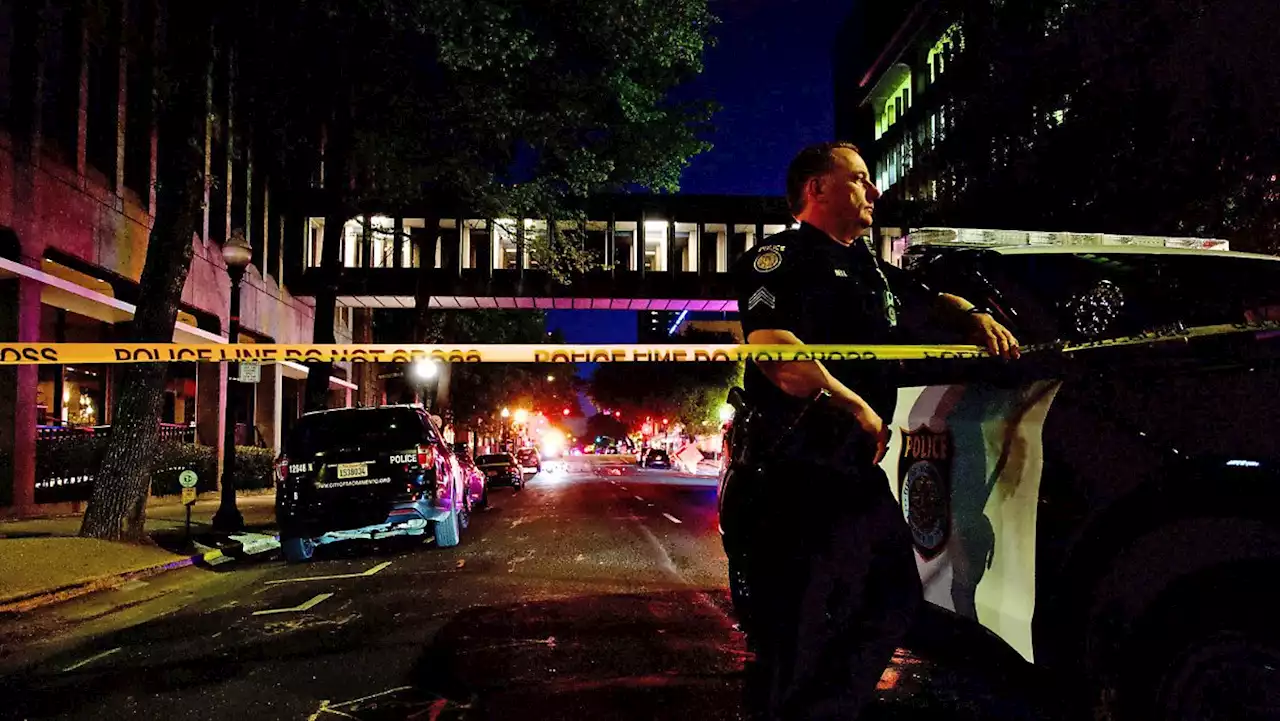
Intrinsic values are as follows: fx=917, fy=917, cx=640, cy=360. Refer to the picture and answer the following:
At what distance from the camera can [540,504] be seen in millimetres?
20453

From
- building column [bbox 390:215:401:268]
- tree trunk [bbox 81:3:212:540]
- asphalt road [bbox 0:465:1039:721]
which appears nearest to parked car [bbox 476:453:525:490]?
building column [bbox 390:215:401:268]

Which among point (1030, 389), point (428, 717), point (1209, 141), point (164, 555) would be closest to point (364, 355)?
point (428, 717)

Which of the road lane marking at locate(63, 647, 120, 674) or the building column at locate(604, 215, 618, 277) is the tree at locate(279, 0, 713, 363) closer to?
the road lane marking at locate(63, 647, 120, 674)

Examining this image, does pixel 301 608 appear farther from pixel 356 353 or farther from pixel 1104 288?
pixel 1104 288

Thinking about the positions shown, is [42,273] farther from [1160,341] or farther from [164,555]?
[1160,341]

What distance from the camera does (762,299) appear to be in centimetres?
241

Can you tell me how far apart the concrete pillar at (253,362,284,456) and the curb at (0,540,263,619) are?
743 inches

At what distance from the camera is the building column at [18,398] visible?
14.1 m

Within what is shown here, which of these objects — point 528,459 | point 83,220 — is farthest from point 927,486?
point 528,459

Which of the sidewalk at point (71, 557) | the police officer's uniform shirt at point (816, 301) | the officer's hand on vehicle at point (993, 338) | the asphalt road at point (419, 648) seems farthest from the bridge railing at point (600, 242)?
the police officer's uniform shirt at point (816, 301)

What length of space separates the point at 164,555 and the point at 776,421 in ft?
33.8

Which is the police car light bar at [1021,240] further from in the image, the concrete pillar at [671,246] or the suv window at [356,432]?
the concrete pillar at [671,246]

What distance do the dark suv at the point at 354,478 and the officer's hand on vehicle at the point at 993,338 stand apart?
28.1 ft

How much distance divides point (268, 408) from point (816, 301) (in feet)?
99.0
